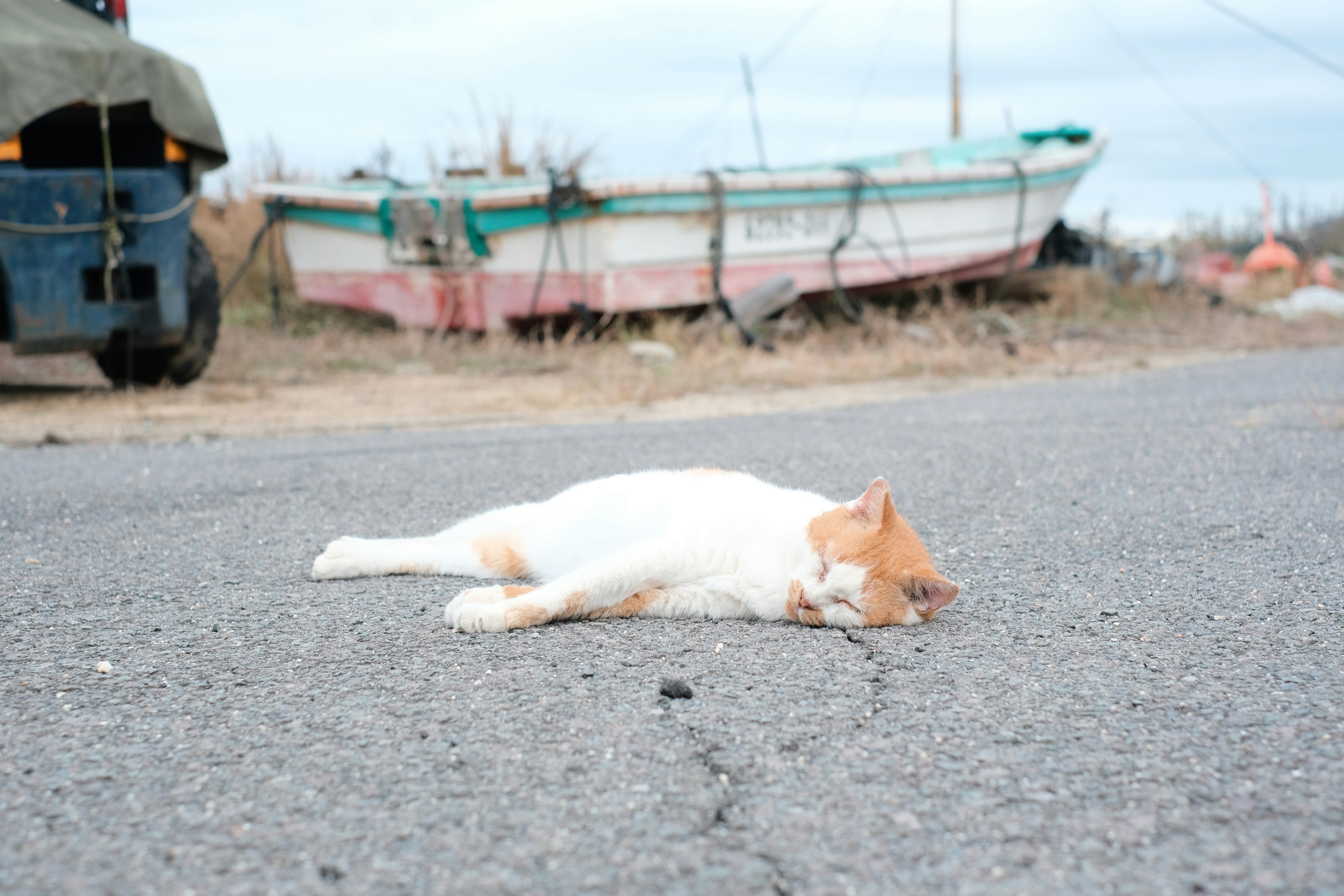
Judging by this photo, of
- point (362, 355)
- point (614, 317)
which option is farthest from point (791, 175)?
point (362, 355)

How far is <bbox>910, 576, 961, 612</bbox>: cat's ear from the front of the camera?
2369mm

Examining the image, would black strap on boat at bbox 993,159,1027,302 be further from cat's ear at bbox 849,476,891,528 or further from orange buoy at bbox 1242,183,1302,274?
cat's ear at bbox 849,476,891,528

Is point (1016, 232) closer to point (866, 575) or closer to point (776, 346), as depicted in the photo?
point (776, 346)

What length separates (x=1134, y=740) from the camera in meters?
1.79

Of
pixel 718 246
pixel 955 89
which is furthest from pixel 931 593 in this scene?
pixel 955 89

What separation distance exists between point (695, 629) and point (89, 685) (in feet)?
4.23

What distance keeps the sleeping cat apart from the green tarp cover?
180 inches

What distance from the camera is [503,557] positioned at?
113 inches

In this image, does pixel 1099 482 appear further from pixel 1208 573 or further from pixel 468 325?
pixel 468 325

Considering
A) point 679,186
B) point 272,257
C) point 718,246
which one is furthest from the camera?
point 272,257

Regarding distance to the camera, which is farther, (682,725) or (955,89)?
(955,89)

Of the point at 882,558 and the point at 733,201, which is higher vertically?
the point at 733,201

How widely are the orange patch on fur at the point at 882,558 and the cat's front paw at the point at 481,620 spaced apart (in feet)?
2.39

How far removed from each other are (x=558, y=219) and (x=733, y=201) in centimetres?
174
